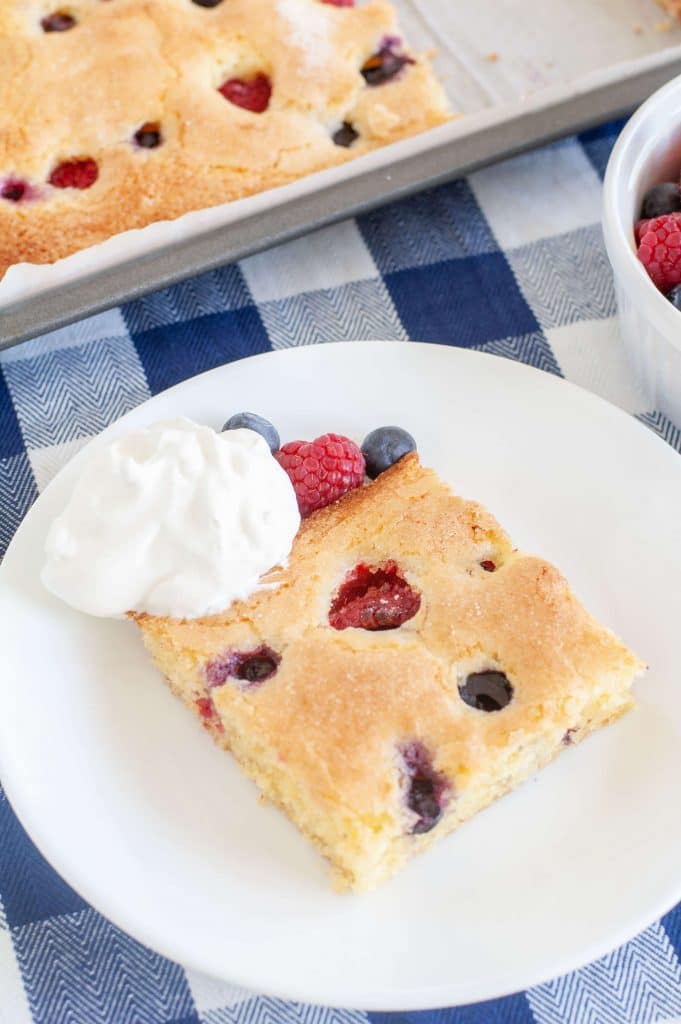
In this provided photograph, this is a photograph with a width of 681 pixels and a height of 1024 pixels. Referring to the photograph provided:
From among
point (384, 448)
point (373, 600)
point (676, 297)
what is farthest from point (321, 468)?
point (676, 297)

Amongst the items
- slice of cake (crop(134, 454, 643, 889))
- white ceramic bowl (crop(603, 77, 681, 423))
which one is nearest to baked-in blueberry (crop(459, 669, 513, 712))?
slice of cake (crop(134, 454, 643, 889))

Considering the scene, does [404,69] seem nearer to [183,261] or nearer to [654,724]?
[183,261]

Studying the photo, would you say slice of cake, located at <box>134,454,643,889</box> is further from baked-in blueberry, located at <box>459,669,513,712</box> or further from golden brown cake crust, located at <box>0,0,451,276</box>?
golden brown cake crust, located at <box>0,0,451,276</box>


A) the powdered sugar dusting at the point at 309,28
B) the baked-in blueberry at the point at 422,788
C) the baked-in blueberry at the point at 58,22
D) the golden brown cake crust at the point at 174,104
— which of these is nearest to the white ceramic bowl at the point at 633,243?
the golden brown cake crust at the point at 174,104

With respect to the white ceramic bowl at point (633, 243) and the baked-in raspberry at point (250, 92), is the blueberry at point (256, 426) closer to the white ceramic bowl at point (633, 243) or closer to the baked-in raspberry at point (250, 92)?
the white ceramic bowl at point (633, 243)

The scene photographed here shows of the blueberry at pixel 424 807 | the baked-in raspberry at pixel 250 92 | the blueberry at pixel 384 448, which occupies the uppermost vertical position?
the baked-in raspberry at pixel 250 92
